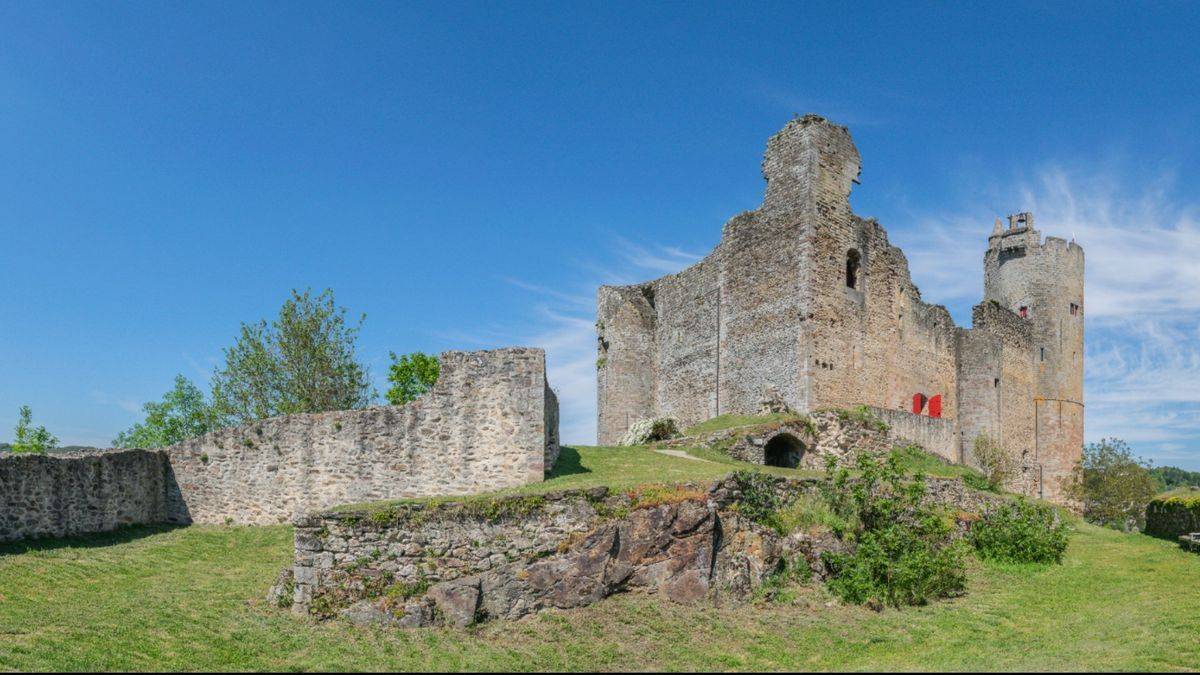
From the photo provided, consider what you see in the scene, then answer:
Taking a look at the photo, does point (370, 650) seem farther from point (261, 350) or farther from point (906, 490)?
point (261, 350)

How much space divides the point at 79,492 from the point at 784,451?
57.7 feet

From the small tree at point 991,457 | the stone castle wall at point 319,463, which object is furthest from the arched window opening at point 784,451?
the small tree at point 991,457

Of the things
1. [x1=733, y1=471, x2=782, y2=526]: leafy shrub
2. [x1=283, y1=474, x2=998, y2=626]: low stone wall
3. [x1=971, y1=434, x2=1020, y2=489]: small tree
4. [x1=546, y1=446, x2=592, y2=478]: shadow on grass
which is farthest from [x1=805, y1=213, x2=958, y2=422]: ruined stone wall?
[x1=283, y1=474, x2=998, y2=626]: low stone wall

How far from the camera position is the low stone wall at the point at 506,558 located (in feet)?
36.7

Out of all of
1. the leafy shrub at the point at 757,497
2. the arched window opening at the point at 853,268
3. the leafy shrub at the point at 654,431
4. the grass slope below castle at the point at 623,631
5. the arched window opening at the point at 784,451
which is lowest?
the grass slope below castle at the point at 623,631

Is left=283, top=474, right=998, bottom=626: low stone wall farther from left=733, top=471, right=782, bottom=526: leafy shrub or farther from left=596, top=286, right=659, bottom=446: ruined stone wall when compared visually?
left=596, top=286, right=659, bottom=446: ruined stone wall

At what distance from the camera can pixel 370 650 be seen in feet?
32.9

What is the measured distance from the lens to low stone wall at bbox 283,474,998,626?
441 inches

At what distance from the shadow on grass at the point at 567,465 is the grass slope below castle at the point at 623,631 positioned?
14.5ft

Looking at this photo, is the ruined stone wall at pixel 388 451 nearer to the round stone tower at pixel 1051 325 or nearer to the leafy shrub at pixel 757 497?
the leafy shrub at pixel 757 497

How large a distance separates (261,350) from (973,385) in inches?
1115

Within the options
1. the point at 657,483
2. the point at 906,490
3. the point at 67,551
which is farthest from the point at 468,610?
the point at 67,551

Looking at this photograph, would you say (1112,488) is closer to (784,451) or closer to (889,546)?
(784,451)

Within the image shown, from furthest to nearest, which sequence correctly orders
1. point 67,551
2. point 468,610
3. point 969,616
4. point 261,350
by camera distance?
point 261,350, point 67,551, point 969,616, point 468,610
